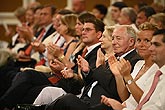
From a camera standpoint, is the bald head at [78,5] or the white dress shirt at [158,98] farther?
the bald head at [78,5]

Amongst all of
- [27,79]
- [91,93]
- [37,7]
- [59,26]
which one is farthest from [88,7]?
[91,93]

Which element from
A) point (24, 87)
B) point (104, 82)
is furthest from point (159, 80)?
point (24, 87)

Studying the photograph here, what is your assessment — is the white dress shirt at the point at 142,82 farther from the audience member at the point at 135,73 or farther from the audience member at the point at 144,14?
the audience member at the point at 144,14

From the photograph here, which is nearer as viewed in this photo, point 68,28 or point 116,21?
point 68,28

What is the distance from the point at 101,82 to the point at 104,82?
0.16 ft

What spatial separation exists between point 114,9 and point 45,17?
0.99 meters

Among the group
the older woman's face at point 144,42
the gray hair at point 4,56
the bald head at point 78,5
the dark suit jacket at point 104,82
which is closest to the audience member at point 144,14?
the gray hair at point 4,56

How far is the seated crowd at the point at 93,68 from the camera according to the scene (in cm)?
436

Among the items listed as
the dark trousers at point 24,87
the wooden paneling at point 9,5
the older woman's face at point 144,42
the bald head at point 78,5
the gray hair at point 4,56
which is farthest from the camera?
the wooden paneling at point 9,5

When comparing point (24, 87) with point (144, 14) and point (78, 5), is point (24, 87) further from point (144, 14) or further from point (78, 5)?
point (78, 5)

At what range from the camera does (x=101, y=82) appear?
4938mm

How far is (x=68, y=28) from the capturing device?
6.84 metres

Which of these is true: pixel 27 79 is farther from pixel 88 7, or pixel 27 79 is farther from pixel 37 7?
pixel 88 7

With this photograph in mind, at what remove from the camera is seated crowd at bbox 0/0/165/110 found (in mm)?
4363
